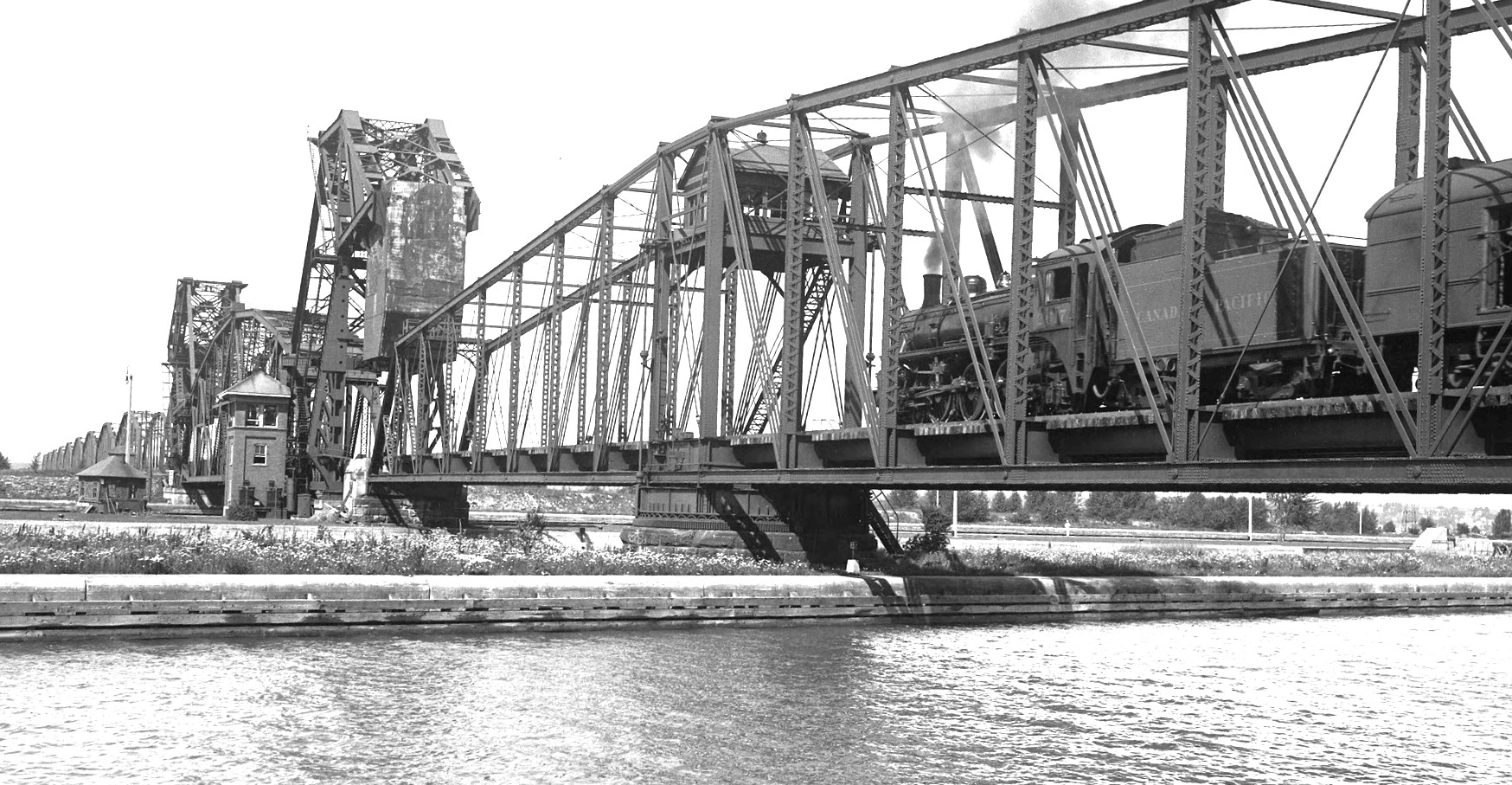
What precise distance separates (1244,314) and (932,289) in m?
12.3

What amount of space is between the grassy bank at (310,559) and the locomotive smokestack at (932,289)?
728cm

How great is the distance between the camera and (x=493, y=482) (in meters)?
54.3

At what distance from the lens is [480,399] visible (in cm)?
6200

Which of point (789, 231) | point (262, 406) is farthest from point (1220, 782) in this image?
point (262, 406)

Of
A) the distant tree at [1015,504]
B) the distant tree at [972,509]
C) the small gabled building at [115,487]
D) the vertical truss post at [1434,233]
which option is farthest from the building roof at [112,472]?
the vertical truss post at [1434,233]

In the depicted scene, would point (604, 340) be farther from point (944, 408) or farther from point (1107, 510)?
point (1107, 510)

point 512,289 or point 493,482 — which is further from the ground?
point 512,289

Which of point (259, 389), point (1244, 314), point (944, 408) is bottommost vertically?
point (944, 408)

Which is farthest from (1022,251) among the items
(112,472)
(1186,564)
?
(112,472)

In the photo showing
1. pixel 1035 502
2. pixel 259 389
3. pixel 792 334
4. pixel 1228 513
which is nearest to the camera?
pixel 792 334

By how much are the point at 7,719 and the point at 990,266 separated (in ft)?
69.8

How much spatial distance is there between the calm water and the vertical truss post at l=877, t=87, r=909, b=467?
4.48 meters

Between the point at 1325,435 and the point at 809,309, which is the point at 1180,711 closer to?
the point at 1325,435

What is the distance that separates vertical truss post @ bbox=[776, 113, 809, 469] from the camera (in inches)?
1280
